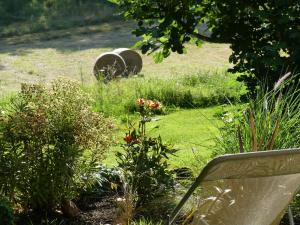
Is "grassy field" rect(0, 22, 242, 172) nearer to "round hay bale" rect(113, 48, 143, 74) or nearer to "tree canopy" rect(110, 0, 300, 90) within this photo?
"round hay bale" rect(113, 48, 143, 74)

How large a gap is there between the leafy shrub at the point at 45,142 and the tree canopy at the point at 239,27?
2154 mm

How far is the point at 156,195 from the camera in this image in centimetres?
554

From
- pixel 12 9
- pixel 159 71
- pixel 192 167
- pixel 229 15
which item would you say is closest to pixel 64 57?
pixel 159 71

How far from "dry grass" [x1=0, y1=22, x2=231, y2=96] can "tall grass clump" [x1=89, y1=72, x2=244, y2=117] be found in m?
2.55

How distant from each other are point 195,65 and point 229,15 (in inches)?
399

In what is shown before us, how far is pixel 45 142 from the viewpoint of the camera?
5246mm

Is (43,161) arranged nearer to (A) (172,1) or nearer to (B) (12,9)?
(A) (172,1)

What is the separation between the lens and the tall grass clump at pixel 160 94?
1076 centimetres

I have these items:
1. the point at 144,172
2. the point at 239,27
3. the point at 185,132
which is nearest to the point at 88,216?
the point at 144,172

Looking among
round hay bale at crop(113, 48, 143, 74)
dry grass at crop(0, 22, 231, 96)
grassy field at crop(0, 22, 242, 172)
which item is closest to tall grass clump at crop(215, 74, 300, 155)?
grassy field at crop(0, 22, 242, 172)

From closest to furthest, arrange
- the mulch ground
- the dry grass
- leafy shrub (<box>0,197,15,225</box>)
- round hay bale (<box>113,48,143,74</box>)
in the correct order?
leafy shrub (<box>0,197,15,225</box>)
the mulch ground
the dry grass
round hay bale (<box>113,48,143,74</box>)

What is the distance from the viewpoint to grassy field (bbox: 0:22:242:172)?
30.1 ft

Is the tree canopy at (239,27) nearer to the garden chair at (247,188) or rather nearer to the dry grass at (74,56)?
the garden chair at (247,188)

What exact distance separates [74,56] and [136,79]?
7.15m
